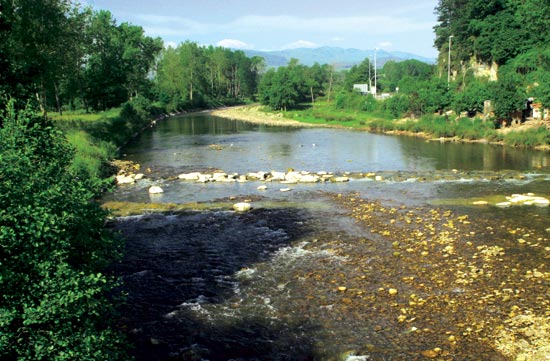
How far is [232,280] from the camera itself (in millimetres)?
16438

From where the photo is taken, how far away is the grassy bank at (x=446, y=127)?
45.8m

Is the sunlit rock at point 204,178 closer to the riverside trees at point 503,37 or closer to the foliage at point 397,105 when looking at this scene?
the riverside trees at point 503,37

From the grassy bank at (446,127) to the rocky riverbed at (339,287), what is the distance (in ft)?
88.7

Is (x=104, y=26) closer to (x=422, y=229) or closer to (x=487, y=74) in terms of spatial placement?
(x=487, y=74)

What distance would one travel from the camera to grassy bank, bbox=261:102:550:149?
45.8 metres

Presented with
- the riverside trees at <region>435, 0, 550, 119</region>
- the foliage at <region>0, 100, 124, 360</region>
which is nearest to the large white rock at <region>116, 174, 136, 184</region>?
the foliage at <region>0, 100, 124, 360</region>

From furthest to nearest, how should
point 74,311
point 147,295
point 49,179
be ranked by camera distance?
1. point 147,295
2. point 49,179
3. point 74,311

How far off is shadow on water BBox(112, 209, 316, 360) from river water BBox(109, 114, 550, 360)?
51 mm

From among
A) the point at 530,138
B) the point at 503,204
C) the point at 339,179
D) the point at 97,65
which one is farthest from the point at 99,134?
the point at 530,138

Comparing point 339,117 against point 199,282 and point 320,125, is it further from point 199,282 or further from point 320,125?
point 199,282

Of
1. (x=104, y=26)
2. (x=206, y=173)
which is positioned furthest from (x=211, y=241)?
(x=104, y=26)

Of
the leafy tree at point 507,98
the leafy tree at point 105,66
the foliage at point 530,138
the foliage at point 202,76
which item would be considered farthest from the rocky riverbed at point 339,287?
the foliage at point 202,76

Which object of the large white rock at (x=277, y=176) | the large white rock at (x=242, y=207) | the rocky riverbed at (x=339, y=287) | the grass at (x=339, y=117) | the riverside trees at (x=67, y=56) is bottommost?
the rocky riverbed at (x=339, y=287)

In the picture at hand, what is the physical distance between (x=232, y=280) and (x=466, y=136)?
43.1 metres
